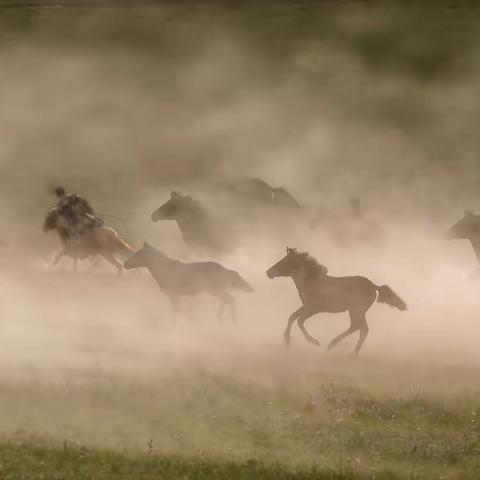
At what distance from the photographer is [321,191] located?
634 inches

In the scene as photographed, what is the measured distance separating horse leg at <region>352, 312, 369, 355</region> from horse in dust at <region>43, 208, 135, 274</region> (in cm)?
374

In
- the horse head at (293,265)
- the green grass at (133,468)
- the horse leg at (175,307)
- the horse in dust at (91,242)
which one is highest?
the horse in dust at (91,242)

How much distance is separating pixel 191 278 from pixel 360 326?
223cm

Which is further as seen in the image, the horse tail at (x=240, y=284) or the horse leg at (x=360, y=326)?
the horse tail at (x=240, y=284)

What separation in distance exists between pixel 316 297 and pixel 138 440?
3.39 meters

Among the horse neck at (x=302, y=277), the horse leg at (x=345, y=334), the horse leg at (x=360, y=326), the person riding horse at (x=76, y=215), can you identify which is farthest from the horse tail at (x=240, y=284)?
the person riding horse at (x=76, y=215)

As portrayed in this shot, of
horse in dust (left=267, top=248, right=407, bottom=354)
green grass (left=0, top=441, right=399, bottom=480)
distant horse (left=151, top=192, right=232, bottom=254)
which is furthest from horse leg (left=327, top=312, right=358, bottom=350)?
green grass (left=0, top=441, right=399, bottom=480)

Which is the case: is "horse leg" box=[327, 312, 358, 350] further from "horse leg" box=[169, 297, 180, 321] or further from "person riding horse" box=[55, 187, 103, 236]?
"person riding horse" box=[55, 187, 103, 236]

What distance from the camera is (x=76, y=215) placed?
1498 cm

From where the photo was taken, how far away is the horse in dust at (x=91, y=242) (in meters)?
15.0

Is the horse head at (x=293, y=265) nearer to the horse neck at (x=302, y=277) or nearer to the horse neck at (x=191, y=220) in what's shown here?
the horse neck at (x=302, y=277)

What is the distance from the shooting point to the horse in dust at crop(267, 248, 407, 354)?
1264 cm

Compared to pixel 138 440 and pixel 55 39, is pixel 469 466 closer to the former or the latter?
pixel 138 440

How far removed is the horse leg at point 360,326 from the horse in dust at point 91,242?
374 cm
